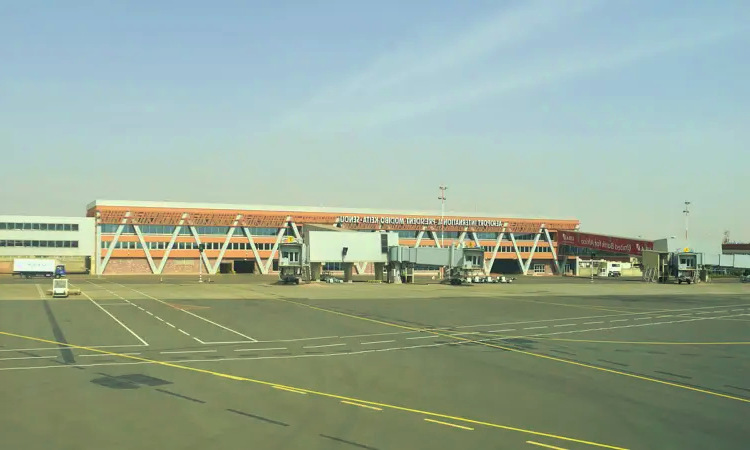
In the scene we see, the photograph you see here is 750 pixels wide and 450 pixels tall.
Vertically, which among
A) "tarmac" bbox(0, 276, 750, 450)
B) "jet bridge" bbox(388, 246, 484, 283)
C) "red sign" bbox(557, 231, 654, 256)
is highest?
"red sign" bbox(557, 231, 654, 256)

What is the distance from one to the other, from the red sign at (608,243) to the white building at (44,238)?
5100 inches

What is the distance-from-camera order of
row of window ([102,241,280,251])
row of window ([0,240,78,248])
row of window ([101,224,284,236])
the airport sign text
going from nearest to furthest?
1. row of window ([0,240,78,248])
2. row of window ([101,224,284,236])
3. row of window ([102,241,280,251])
4. the airport sign text

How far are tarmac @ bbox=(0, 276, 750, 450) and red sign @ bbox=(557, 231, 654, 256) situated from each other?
11281cm

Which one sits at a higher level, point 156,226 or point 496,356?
point 156,226

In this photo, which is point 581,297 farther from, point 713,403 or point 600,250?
point 600,250

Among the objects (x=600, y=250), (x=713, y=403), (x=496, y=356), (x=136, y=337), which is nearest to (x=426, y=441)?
(x=713, y=403)

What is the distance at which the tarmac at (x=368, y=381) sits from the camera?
18.9m

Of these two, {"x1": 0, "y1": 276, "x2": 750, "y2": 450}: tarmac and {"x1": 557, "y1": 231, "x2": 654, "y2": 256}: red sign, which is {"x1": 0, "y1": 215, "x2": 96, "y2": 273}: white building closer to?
{"x1": 0, "y1": 276, "x2": 750, "y2": 450}: tarmac

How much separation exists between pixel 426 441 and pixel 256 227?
15007cm

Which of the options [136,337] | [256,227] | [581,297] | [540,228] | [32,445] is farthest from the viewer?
[540,228]

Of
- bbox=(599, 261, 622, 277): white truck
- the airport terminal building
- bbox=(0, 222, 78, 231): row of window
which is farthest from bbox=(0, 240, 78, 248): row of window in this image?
bbox=(599, 261, 622, 277): white truck

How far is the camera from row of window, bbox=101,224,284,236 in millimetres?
151375

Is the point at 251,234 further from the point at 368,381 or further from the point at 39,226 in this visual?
the point at 368,381

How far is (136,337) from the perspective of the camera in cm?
4038
